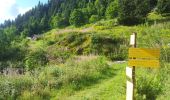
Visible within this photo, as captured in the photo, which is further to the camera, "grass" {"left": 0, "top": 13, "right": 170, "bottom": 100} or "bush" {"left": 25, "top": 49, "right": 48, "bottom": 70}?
"bush" {"left": 25, "top": 49, "right": 48, "bottom": 70}

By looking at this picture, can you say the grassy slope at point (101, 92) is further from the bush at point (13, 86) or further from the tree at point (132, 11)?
the tree at point (132, 11)

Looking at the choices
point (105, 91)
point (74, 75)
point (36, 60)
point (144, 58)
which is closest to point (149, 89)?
point (105, 91)

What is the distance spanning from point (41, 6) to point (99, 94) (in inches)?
4499

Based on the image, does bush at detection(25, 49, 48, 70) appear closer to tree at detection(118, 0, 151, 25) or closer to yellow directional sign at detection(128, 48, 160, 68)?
yellow directional sign at detection(128, 48, 160, 68)

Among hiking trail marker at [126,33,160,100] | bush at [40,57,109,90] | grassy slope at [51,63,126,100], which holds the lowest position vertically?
grassy slope at [51,63,126,100]

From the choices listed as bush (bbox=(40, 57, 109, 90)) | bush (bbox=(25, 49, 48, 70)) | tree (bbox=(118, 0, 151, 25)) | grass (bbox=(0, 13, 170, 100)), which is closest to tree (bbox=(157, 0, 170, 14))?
tree (bbox=(118, 0, 151, 25))

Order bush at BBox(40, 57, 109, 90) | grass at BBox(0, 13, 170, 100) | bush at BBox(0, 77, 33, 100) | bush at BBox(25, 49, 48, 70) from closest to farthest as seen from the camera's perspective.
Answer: grass at BBox(0, 13, 170, 100)
bush at BBox(0, 77, 33, 100)
bush at BBox(40, 57, 109, 90)
bush at BBox(25, 49, 48, 70)

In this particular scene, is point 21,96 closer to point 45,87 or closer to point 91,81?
point 45,87

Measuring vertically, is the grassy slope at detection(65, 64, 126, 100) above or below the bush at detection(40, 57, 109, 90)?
below

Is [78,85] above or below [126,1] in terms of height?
below

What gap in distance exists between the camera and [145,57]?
719 centimetres

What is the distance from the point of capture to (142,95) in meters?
9.80

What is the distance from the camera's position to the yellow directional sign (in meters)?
7.11

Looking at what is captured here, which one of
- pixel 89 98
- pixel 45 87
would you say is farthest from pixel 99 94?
pixel 45 87
